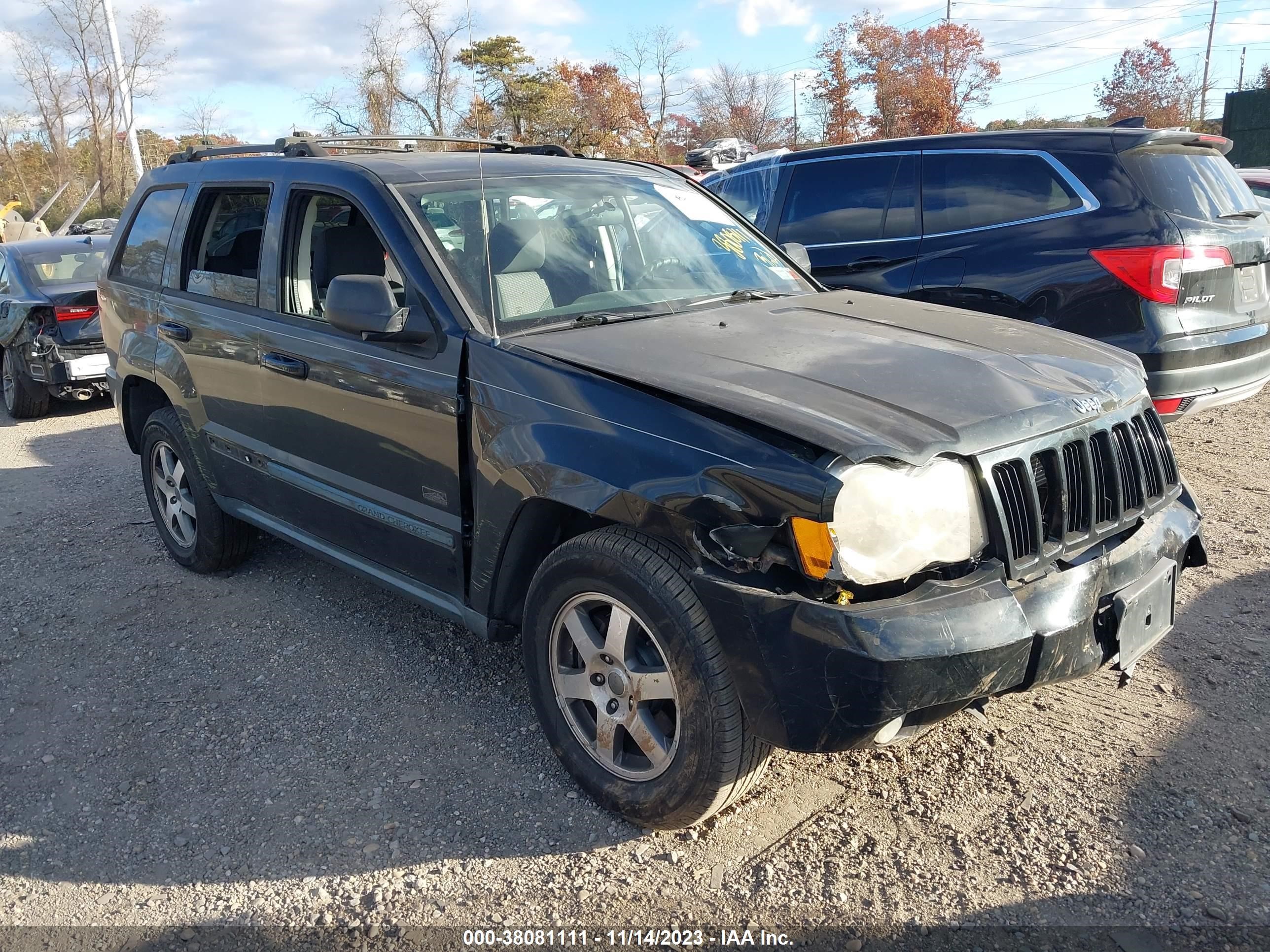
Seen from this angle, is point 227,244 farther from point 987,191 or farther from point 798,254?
point 987,191

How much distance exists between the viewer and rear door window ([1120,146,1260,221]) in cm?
530

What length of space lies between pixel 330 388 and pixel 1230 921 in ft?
10.4

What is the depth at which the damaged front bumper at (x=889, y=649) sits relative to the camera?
2.31 meters

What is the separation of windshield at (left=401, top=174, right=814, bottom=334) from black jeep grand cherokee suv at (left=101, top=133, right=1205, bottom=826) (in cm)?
1

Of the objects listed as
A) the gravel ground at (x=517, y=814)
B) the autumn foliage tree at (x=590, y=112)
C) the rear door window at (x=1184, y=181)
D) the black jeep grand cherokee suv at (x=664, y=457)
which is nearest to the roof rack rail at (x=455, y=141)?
the black jeep grand cherokee suv at (x=664, y=457)

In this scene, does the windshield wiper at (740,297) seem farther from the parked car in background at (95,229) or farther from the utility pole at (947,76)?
the utility pole at (947,76)

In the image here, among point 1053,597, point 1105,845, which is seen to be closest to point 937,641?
point 1053,597

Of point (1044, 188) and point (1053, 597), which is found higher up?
point (1044, 188)

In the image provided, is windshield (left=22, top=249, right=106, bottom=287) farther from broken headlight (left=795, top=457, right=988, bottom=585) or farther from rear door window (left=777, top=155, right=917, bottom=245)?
broken headlight (left=795, top=457, right=988, bottom=585)

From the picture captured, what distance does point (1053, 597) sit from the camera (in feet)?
8.33

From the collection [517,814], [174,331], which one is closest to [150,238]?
[174,331]

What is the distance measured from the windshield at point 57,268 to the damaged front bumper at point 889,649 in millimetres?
9096

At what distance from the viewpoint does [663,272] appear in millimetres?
3801

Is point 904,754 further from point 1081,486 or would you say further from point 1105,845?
point 1081,486
